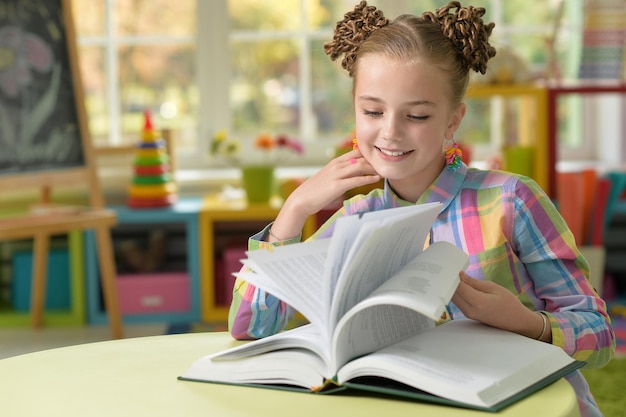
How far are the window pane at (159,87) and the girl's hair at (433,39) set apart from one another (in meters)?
Result: 2.80

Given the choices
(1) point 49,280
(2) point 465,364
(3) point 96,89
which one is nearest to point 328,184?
(2) point 465,364

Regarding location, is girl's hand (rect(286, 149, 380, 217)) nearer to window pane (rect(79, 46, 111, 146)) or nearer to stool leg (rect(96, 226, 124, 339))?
stool leg (rect(96, 226, 124, 339))

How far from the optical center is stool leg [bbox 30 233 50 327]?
3459mm

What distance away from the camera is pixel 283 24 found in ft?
13.5

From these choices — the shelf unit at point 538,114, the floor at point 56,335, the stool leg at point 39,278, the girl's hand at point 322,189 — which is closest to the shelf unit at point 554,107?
the shelf unit at point 538,114

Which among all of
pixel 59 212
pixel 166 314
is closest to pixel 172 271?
pixel 166 314

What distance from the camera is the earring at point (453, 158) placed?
4.39 feet

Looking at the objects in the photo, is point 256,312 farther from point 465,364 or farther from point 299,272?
point 465,364

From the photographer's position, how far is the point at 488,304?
111cm

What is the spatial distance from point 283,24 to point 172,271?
1.12 metres

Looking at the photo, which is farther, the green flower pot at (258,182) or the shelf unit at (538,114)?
the green flower pot at (258,182)

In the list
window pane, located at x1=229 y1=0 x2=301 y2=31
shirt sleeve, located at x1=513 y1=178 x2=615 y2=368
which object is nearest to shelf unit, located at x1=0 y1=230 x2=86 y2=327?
window pane, located at x1=229 y1=0 x2=301 y2=31

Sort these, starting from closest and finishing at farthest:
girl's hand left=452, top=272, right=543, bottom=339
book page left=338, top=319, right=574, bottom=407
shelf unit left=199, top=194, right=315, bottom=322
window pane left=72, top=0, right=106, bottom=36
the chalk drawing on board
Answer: book page left=338, top=319, right=574, bottom=407 → girl's hand left=452, top=272, right=543, bottom=339 → the chalk drawing on board → shelf unit left=199, top=194, right=315, bottom=322 → window pane left=72, top=0, right=106, bottom=36

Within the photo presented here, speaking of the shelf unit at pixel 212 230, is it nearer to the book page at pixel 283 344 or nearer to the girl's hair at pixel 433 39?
the girl's hair at pixel 433 39
